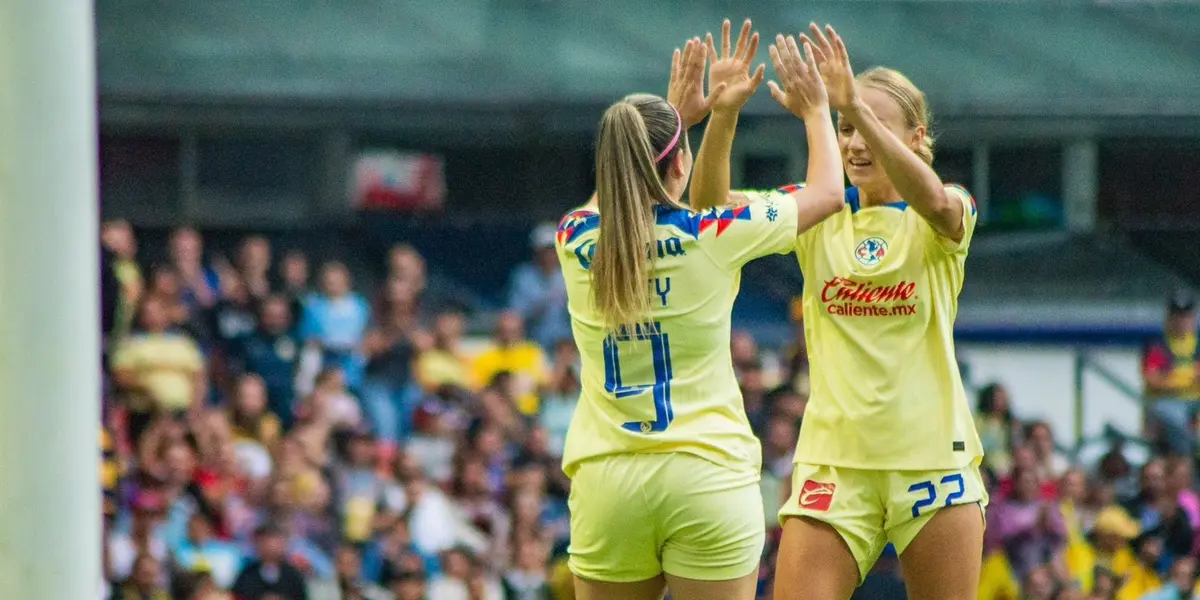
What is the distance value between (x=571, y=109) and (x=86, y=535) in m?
11.1

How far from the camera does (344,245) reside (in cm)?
1393

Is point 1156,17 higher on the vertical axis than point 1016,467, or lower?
higher

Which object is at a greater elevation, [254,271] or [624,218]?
[624,218]

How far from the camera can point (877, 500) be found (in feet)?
15.2

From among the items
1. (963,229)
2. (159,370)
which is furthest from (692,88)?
(159,370)

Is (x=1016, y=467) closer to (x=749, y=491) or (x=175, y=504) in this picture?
(x=175, y=504)

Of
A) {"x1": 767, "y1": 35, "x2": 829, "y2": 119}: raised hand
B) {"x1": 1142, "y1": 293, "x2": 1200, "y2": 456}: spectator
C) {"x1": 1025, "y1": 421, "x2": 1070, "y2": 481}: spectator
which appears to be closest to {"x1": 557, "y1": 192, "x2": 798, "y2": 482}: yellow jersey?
{"x1": 767, "y1": 35, "x2": 829, "y2": 119}: raised hand

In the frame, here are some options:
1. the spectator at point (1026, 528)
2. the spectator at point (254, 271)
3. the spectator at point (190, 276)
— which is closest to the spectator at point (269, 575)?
the spectator at point (190, 276)

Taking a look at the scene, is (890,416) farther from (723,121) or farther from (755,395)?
(755,395)

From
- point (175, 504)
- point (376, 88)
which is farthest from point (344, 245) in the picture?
point (175, 504)

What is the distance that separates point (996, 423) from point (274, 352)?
4.55 m

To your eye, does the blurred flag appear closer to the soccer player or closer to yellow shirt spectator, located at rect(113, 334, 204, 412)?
yellow shirt spectator, located at rect(113, 334, 204, 412)

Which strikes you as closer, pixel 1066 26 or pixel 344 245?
pixel 344 245

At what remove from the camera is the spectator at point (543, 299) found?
11.1 m
